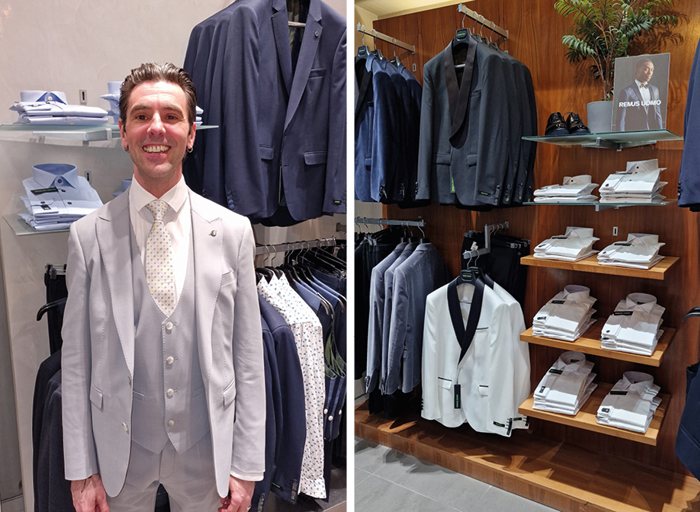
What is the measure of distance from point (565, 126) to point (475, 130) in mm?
335

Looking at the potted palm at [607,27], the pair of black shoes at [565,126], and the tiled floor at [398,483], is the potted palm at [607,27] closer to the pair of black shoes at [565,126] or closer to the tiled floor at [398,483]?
the pair of black shoes at [565,126]

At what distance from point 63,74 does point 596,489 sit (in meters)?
2.12

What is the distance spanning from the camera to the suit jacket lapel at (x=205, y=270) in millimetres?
925

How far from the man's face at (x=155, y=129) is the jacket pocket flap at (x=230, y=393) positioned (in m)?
0.43

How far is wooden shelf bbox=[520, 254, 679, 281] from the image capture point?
176cm

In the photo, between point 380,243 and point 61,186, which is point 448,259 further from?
point 61,186

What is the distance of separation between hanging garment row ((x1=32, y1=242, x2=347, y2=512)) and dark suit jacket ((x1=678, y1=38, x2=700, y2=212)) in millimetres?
1155

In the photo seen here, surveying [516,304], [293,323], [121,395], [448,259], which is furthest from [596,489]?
[121,395]

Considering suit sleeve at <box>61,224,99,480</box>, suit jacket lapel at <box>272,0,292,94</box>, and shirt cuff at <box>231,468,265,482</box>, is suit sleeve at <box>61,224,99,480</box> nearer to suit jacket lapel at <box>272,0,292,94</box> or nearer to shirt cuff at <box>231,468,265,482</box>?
shirt cuff at <box>231,468,265,482</box>

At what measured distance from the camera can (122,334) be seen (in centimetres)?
85

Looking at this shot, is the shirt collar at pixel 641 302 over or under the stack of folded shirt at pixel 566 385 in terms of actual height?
over

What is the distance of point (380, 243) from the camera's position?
1067mm

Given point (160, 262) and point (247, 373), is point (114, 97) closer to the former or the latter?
point (160, 262)

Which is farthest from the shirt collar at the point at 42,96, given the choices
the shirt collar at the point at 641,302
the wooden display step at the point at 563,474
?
the shirt collar at the point at 641,302
